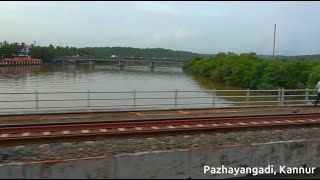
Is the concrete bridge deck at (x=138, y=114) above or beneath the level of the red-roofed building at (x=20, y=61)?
beneath

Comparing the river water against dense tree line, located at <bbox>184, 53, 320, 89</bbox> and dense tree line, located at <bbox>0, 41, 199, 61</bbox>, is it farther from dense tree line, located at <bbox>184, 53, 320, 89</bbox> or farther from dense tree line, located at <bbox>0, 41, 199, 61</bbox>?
dense tree line, located at <bbox>0, 41, 199, 61</bbox>

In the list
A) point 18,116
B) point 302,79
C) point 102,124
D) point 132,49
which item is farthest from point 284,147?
point 132,49

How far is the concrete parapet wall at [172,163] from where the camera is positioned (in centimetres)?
599

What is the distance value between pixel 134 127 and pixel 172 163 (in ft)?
17.7

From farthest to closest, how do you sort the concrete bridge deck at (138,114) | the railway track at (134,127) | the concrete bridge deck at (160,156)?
the concrete bridge deck at (138,114) < the railway track at (134,127) < the concrete bridge deck at (160,156)

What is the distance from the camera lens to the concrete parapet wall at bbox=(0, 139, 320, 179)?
5992 mm

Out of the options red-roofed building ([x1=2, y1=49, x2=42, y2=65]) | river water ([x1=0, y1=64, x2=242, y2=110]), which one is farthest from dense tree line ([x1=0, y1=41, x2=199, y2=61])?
river water ([x1=0, y1=64, x2=242, y2=110])

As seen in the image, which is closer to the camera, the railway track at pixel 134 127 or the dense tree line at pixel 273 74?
the railway track at pixel 134 127

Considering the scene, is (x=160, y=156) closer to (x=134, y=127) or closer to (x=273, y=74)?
(x=134, y=127)

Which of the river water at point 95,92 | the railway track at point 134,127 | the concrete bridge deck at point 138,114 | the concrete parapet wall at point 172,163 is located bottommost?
the river water at point 95,92

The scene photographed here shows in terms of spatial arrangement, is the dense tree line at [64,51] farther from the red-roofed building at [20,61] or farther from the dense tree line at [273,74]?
the dense tree line at [273,74]

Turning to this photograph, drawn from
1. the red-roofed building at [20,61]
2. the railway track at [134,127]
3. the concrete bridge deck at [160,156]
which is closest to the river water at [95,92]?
the railway track at [134,127]

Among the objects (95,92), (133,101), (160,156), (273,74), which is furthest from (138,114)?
(273,74)

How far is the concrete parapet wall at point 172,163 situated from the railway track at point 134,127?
429cm
